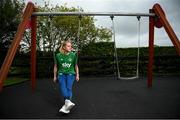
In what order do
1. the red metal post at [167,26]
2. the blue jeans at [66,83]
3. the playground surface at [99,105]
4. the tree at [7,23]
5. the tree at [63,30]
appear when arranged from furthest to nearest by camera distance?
the tree at [63,30] < the tree at [7,23] < the red metal post at [167,26] < the blue jeans at [66,83] < the playground surface at [99,105]

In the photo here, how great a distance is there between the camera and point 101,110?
23.7 ft

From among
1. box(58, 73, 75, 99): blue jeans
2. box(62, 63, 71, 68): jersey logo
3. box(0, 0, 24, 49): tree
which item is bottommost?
box(58, 73, 75, 99): blue jeans

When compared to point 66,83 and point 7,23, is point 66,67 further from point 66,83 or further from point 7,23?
point 7,23

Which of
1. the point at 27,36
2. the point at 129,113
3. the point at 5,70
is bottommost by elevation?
the point at 129,113

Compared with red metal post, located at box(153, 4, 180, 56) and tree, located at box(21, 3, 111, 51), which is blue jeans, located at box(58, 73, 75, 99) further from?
tree, located at box(21, 3, 111, 51)

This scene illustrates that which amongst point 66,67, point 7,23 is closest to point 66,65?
point 66,67

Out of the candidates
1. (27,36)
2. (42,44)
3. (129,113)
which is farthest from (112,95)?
(27,36)

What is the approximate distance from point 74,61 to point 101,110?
119 centimetres

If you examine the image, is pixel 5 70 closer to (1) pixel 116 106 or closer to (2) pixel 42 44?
(1) pixel 116 106

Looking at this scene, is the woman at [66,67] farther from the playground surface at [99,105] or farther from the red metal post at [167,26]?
the red metal post at [167,26]

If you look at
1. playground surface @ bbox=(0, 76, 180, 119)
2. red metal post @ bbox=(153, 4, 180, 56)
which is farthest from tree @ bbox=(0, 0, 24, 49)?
red metal post @ bbox=(153, 4, 180, 56)

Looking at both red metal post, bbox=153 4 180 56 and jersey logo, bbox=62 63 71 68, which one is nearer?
jersey logo, bbox=62 63 71 68

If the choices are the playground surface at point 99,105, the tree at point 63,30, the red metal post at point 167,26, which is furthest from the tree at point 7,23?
the red metal post at point 167,26

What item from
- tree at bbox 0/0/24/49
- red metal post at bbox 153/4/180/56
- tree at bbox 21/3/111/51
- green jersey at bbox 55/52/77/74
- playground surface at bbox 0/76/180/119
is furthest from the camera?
tree at bbox 21/3/111/51
